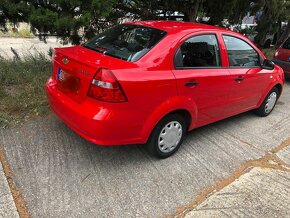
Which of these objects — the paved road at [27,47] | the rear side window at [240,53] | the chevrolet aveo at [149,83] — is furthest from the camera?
the paved road at [27,47]

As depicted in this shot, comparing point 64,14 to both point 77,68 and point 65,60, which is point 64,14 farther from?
point 77,68

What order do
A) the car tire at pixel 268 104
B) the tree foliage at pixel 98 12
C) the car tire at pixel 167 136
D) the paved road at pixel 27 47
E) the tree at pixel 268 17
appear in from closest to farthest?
1. the car tire at pixel 167 136
2. the tree foliage at pixel 98 12
3. the car tire at pixel 268 104
4. the paved road at pixel 27 47
5. the tree at pixel 268 17

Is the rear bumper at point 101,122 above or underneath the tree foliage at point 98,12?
underneath

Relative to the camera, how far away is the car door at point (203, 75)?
326cm

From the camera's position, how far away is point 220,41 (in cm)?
380

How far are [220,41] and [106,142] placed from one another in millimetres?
2053

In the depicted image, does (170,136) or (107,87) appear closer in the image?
(107,87)

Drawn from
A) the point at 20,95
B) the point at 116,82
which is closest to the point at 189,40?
the point at 116,82

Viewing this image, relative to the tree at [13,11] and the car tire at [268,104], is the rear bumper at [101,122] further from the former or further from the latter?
the car tire at [268,104]

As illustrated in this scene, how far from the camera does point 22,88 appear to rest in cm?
500

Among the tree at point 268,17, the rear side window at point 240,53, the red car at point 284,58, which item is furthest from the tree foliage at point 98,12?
the rear side window at point 240,53

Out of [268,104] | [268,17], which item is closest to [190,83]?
[268,104]

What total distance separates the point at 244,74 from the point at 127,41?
5.92ft

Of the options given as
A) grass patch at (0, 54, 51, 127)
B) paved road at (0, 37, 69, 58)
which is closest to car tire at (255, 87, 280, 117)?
grass patch at (0, 54, 51, 127)
